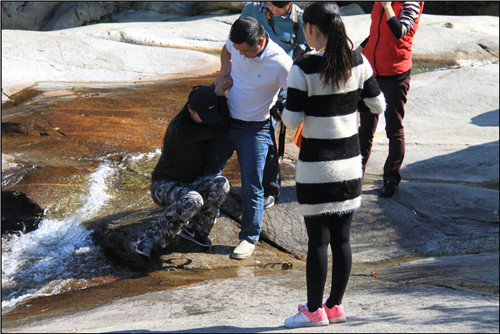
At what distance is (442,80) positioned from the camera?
944 centimetres

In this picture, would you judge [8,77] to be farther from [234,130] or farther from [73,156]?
[234,130]

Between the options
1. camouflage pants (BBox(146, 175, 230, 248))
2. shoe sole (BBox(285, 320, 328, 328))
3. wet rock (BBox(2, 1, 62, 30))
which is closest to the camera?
shoe sole (BBox(285, 320, 328, 328))

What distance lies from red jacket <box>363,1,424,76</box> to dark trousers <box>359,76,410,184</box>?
0.34 ft

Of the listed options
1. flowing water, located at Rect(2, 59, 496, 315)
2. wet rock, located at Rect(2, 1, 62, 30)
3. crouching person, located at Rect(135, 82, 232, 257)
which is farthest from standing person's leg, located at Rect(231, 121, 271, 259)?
wet rock, located at Rect(2, 1, 62, 30)

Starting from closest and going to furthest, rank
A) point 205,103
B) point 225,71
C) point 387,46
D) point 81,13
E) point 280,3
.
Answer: point 205,103 < point 225,71 < point 387,46 < point 280,3 < point 81,13

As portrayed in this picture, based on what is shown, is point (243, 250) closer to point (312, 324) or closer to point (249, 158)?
point (249, 158)

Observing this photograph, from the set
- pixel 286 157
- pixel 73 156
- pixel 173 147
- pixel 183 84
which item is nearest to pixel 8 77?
pixel 183 84

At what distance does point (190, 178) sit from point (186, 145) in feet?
1.07

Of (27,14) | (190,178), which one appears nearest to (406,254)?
(190,178)

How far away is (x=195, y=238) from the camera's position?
4.82 m

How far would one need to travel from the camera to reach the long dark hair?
9.66ft

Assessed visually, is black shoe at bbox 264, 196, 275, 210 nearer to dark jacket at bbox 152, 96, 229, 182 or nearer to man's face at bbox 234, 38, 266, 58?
dark jacket at bbox 152, 96, 229, 182

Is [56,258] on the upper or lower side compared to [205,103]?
lower

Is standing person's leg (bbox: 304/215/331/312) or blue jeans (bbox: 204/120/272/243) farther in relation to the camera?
blue jeans (bbox: 204/120/272/243)
